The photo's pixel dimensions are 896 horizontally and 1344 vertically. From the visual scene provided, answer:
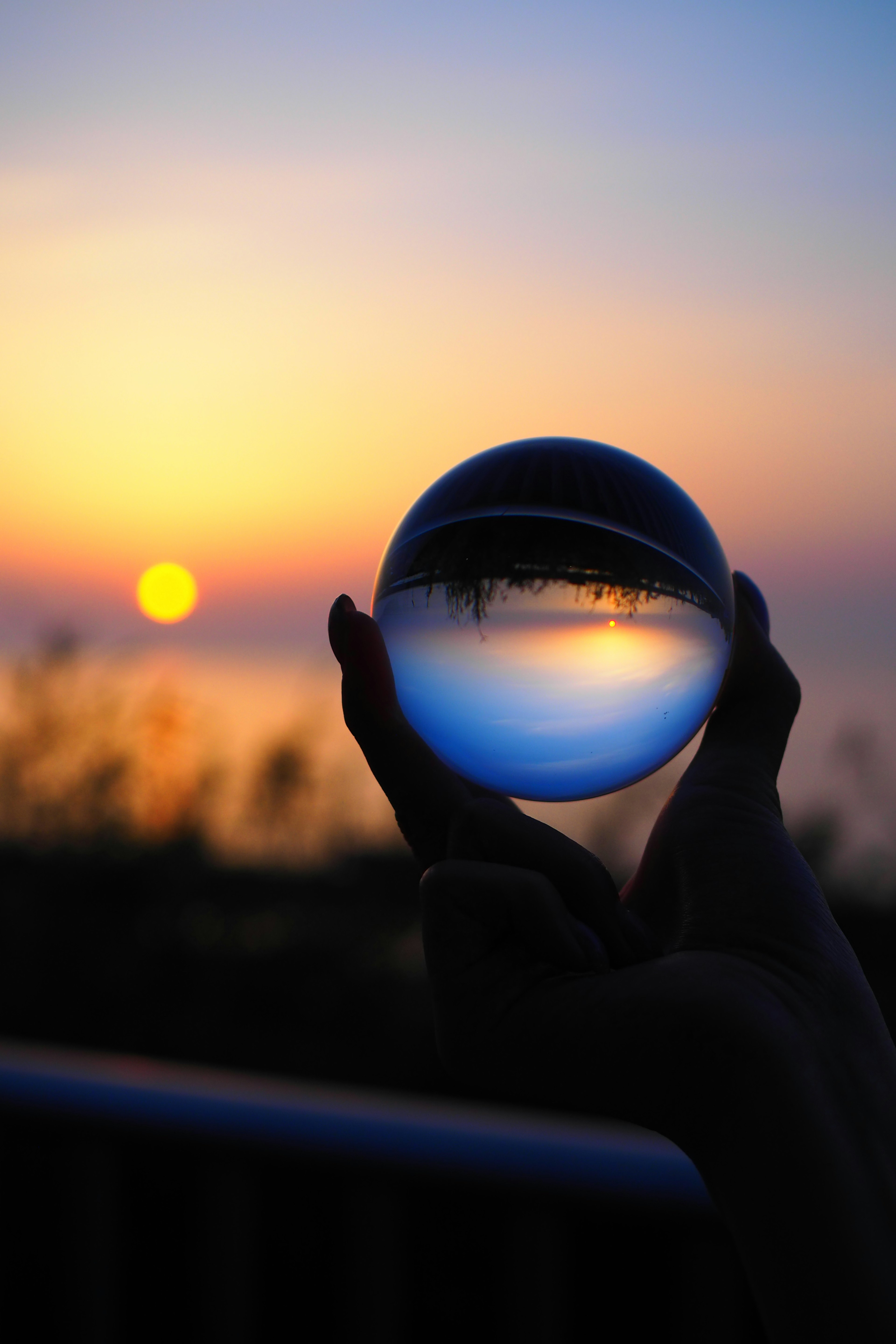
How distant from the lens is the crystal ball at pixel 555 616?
5.94 feet

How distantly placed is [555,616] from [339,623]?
42 cm

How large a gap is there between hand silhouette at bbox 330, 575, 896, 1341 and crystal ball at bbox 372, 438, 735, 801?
0.34 feet

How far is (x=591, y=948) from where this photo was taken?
1.71 m

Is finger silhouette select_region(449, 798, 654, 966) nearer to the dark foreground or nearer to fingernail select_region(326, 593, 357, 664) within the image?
fingernail select_region(326, 593, 357, 664)

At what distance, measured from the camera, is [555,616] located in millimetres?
1804

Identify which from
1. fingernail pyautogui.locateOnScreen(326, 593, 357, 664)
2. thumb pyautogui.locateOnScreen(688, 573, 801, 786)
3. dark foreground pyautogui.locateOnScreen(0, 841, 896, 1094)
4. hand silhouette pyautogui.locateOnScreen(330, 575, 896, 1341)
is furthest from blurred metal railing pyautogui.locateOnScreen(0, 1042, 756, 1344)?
dark foreground pyautogui.locateOnScreen(0, 841, 896, 1094)

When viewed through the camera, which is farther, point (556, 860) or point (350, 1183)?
point (350, 1183)

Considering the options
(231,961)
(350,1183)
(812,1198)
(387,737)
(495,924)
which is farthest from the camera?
(231,961)

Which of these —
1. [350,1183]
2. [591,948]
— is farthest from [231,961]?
[591,948]

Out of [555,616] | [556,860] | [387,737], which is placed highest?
[555,616]

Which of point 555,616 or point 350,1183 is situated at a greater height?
point 555,616

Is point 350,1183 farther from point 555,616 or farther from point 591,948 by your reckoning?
point 555,616

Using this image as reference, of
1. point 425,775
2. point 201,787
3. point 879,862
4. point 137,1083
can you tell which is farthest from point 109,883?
point 425,775

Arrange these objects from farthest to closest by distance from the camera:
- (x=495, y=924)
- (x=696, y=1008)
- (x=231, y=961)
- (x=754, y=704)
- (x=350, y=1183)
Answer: (x=231, y=961), (x=350, y=1183), (x=754, y=704), (x=495, y=924), (x=696, y=1008)
